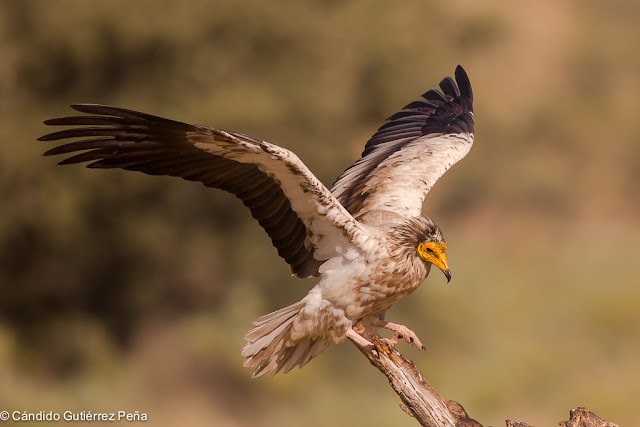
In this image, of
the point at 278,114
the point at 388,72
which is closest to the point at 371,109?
the point at 388,72

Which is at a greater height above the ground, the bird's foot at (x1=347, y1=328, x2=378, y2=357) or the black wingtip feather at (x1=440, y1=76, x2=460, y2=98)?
the black wingtip feather at (x1=440, y1=76, x2=460, y2=98)

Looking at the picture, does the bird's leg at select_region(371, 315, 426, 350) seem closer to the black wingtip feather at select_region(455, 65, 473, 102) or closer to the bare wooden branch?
the bare wooden branch

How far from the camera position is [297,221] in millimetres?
5426

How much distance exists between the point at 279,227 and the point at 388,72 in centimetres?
750

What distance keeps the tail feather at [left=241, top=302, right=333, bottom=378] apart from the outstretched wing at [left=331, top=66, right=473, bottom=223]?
3.21 feet

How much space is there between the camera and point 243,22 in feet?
40.9

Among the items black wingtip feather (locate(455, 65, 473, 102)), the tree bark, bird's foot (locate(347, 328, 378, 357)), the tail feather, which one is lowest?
the tree bark

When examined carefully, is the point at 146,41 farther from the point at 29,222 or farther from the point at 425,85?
the point at 425,85

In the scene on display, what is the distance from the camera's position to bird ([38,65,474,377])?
4.75 meters

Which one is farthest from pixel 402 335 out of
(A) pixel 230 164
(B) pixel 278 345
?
(A) pixel 230 164

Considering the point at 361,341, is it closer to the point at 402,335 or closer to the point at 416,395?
the point at 402,335

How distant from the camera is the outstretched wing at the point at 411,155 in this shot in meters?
6.30

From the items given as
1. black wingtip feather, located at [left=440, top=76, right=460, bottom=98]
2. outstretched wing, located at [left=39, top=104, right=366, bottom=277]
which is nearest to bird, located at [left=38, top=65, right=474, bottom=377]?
outstretched wing, located at [left=39, top=104, right=366, bottom=277]

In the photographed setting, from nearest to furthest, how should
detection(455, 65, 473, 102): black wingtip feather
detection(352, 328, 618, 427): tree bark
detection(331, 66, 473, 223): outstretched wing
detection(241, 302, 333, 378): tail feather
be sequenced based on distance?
detection(352, 328, 618, 427): tree bark, detection(241, 302, 333, 378): tail feather, detection(331, 66, 473, 223): outstretched wing, detection(455, 65, 473, 102): black wingtip feather
